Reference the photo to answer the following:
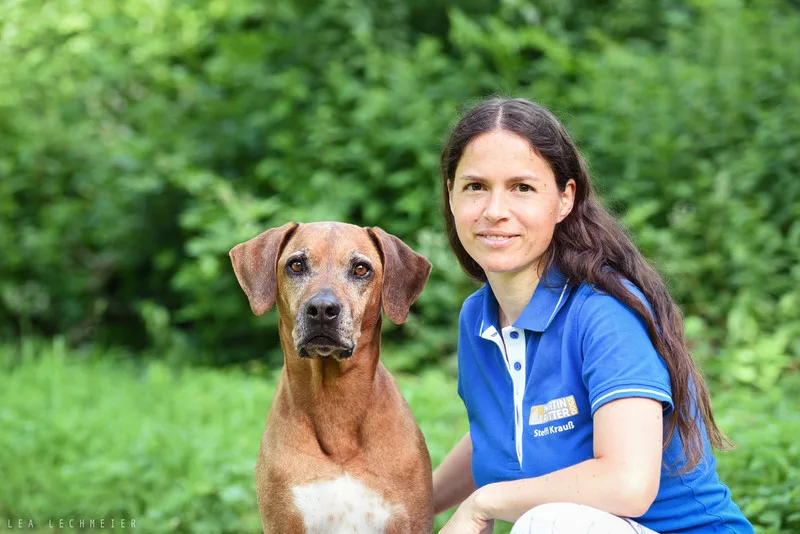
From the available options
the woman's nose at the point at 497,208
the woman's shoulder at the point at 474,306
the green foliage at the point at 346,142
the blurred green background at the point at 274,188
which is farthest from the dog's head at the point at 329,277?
the green foliage at the point at 346,142

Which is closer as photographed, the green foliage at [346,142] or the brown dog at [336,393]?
the brown dog at [336,393]

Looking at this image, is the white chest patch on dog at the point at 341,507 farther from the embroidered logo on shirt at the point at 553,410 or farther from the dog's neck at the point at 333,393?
the embroidered logo on shirt at the point at 553,410

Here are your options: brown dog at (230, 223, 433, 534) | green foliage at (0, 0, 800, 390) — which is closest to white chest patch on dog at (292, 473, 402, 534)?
brown dog at (230, 223, 433, 534)

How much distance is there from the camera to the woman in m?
2.47

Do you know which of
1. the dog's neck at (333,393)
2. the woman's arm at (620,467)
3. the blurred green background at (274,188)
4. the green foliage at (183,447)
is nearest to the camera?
the woman's arm at (620,467)

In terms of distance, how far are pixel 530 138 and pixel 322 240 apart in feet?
2.71

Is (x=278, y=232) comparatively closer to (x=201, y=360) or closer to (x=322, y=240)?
(x=322, y=240)

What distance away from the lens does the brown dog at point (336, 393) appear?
2975 mm

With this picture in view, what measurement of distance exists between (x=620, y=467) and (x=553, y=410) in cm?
35

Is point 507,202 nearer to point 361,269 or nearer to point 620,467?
point 361,269

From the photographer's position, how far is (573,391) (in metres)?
2.70

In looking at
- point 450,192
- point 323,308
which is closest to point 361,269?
point 323,308

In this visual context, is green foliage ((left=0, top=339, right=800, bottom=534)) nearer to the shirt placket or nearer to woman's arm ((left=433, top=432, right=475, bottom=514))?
woman's arm ((left=433, top=432, right=475, bottom=514))

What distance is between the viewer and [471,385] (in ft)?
10.3
